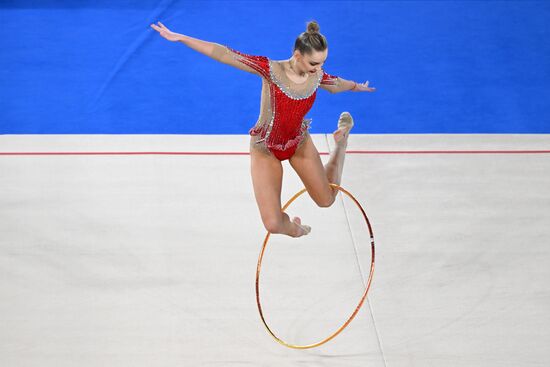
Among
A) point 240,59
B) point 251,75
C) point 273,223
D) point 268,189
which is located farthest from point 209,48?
point 251,75

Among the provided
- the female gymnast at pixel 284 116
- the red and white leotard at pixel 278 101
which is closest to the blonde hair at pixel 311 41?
the female gymnast at pixel 284 116

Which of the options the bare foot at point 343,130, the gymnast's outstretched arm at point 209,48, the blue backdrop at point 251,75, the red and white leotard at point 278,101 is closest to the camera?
the gymnast's outstretched arm at point 209,48

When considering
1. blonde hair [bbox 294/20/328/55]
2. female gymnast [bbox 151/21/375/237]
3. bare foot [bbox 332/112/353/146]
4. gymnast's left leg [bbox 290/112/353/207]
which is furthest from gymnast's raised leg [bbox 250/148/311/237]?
blonde hair [bbox 294/20/328/55]

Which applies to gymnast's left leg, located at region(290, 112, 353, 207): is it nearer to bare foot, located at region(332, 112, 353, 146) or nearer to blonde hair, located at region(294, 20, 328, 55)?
bare foot, located at region(332, 112, 353, 146)

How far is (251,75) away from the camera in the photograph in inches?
251

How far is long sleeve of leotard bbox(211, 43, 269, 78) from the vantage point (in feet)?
10.0

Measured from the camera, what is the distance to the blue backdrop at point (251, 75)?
574cm

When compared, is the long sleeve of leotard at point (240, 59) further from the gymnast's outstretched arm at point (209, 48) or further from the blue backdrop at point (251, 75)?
the blue backdrop at point (251, 75)

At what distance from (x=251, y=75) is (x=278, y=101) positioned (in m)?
3.23

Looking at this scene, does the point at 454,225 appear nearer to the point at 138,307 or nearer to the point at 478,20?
the point at 138,307

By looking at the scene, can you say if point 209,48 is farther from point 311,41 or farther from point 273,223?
point 273,223

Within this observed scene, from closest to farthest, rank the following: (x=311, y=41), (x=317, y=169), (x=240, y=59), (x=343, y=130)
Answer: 1. (x=311, y=41)
2. (x=240, y=59)
3. (x=317, y=169)
4. (x=343, y=130)

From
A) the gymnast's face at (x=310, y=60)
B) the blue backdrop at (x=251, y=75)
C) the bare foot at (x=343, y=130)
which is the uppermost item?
the gymnast's face at (x=310, y=60)

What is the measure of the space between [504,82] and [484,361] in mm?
3326
